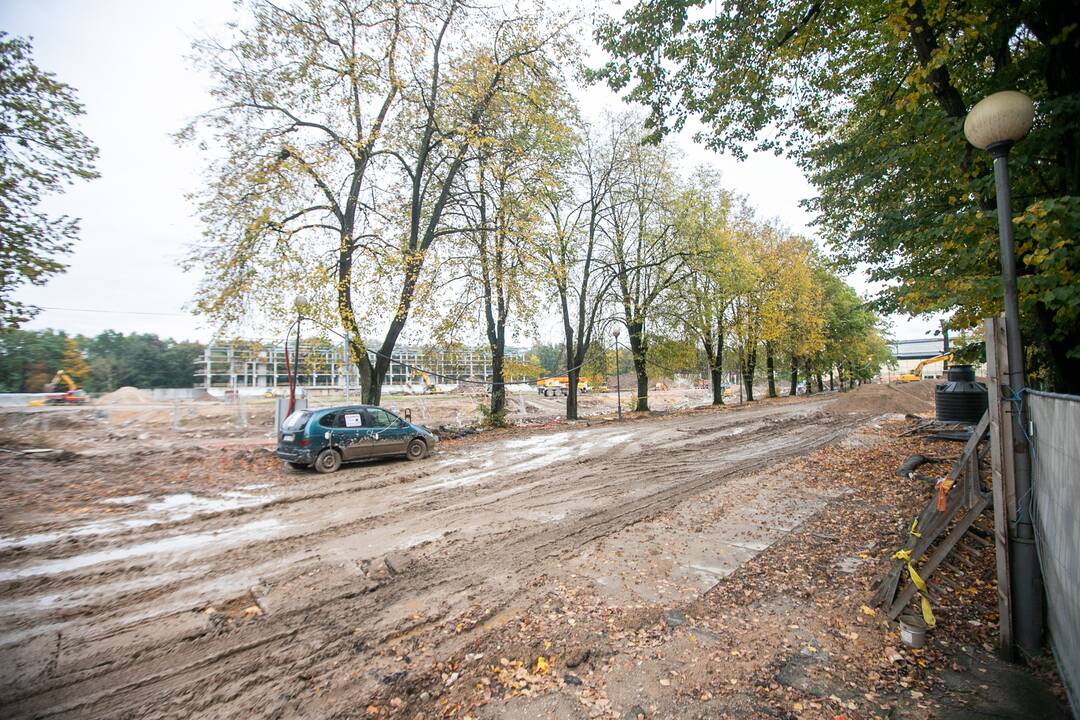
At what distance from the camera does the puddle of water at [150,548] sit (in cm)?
525

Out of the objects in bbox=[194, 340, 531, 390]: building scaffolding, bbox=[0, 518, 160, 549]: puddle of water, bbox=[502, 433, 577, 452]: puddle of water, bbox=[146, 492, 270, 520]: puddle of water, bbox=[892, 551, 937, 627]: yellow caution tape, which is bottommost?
bbox=[502, 433, 577, 452]: puddle of water

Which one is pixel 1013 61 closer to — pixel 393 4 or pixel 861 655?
pixel 861 655

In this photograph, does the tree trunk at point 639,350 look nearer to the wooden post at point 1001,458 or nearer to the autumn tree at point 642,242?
the autumn tree at point 642,242

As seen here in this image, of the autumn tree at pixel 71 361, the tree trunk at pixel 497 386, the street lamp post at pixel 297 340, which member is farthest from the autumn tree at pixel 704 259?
the autumn tree at pixel 71 361

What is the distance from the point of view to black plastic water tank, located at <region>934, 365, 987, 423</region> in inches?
591

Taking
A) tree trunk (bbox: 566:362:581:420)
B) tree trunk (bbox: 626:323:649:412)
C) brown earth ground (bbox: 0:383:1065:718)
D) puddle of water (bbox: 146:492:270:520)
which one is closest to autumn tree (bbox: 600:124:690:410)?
tree trunk (bbox: 626:323:649:412)

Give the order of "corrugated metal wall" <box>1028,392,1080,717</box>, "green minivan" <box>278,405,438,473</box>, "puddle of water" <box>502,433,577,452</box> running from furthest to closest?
"puddle of water" <box>502,433,577,452</box> → "green minivan" <box>278,405,438,473</box> → "corrugated metal wall" <box>1028,392,1080,717</box>

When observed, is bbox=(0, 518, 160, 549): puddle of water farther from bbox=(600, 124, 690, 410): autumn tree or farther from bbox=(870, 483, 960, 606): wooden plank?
bbox=(600, 124, 690, 410): autumn tree

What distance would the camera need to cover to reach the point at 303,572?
5.18 m

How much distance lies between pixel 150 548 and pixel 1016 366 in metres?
9.35

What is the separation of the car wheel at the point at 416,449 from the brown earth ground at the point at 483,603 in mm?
3041

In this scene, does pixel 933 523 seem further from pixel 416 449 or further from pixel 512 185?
pixel 512 185

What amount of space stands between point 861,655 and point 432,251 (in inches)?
624

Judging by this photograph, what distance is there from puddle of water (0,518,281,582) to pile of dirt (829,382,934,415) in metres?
25.0
